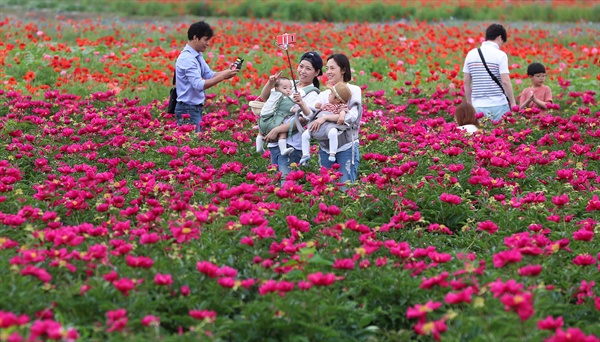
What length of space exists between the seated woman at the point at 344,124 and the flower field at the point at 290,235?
0.27 m

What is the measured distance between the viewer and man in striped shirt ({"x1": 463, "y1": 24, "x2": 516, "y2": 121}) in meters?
8.52

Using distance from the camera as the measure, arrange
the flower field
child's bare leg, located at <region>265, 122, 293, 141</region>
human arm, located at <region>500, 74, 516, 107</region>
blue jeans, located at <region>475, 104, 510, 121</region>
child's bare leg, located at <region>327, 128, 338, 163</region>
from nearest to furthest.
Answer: the flower field → child's bare leg, located at <region>327, 128, 338, 163</region> → child's bare leg, located at <region>265, 122, 293, 141</region> → human arm, located at <region>500, 74, 516, 107</region> → blue jeans, located at <region>475, 104, 510, 121</region>

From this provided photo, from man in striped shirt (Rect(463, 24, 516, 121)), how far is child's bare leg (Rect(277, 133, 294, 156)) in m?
2.65

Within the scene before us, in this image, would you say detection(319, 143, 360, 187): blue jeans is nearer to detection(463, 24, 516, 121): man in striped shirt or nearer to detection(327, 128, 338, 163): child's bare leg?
detection(327, 128, 338, 163): child's bare leg

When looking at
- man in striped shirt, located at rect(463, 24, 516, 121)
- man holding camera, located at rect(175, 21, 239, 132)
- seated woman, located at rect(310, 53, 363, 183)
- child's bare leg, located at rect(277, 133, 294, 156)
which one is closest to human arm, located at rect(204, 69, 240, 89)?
man holding camera, located at rect(175, 21, 239, 132)

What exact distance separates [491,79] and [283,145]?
2916 mm

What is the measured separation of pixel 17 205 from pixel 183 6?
55.5 ft

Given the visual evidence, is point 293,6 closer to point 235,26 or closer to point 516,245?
point 235,26

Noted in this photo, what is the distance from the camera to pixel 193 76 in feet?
26.4

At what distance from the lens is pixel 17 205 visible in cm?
540

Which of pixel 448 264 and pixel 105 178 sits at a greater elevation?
pixel 105 178

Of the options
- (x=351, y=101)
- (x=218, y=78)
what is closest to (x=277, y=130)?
(x=351, y=101)

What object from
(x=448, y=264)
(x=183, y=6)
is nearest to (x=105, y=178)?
(x=448, y=264)

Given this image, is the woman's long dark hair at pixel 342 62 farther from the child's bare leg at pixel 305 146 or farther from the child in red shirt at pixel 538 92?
the child in red shirt at pixel 538 92
